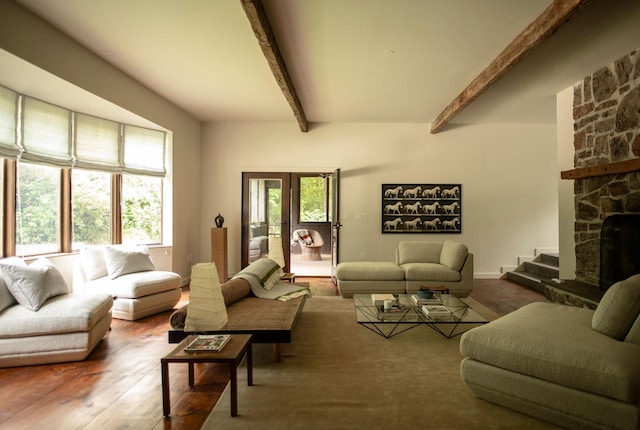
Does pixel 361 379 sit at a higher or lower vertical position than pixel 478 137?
lower

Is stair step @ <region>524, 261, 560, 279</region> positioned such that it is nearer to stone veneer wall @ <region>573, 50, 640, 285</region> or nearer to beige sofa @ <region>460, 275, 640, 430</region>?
stone veneer wall @ <region>573, 50, 640, 285</region>

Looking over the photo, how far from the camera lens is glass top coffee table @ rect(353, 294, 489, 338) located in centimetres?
288

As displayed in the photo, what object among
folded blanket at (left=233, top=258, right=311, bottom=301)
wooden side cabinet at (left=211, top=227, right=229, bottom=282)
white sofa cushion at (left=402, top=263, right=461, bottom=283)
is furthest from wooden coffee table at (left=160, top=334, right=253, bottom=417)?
wooden side cabinet at (left=211, top=227, right=229, bottom=282)

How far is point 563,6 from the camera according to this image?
8.41 ft

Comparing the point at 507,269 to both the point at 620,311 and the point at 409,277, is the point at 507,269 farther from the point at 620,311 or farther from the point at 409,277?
the point at 620,311

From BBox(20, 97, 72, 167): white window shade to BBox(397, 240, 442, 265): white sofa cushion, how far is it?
4551 mm

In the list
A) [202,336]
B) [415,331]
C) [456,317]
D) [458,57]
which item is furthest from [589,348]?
[458,57]

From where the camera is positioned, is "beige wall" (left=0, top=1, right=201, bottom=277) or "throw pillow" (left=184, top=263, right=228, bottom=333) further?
"beige wall" (left=0, top=1, right=201, bottom=277)

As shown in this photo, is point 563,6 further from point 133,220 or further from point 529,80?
point 133,220

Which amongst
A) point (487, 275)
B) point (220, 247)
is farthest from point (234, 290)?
point (487, 275)

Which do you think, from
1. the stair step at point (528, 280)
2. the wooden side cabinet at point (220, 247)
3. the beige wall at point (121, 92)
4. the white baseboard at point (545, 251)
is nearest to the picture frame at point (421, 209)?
the stair step at point (528, 280)

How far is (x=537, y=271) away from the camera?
577cm

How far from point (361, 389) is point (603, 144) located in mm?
4019

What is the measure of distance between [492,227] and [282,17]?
5.17m
